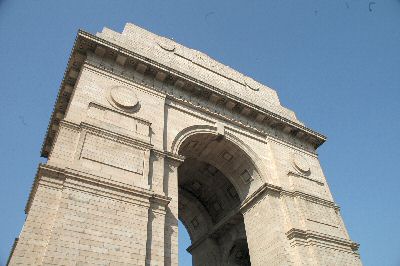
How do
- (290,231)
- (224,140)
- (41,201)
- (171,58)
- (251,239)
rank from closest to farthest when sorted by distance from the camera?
1. (41,201)
2. (290,231)
3. (251,239)
4. (224,140)
5. (171,58)

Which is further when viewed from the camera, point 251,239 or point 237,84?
point 237,84

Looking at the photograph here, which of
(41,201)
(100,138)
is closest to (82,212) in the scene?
(41,201)

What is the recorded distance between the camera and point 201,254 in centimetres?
1938

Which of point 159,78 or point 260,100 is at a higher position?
point 260,100

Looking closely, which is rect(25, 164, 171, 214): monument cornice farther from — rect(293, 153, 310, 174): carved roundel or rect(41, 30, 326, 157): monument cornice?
rect(293, 153, 310, 174): carved roundel

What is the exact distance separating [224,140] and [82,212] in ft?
27.7

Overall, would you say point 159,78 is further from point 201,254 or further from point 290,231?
point 201,254

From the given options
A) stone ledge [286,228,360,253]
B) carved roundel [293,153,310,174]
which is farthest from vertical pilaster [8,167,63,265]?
carved roundel [293,153,310,174]

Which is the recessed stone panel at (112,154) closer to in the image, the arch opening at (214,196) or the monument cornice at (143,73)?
the arch opening at (214,196)

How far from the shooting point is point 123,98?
14094 millimetres

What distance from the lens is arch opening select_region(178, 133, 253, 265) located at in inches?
677

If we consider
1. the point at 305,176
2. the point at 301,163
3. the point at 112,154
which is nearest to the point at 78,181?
the point at 112,154

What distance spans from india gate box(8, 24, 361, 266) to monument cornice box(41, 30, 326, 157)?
0.17 ft

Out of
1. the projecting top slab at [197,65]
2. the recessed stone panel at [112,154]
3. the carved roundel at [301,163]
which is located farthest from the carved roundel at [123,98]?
the carved roundel at [301,163]
